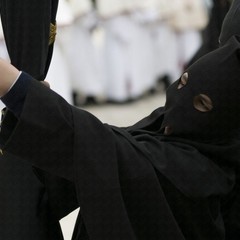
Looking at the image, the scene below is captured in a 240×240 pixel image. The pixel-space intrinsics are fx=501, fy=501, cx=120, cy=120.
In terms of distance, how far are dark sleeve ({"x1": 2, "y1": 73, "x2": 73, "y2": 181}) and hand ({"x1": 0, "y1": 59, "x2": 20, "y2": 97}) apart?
0.02 meters

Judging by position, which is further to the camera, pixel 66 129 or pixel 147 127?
pixel 147 127

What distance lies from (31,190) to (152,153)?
26 centimetres

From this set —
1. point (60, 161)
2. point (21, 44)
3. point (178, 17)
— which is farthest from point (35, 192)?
point (178, 17)

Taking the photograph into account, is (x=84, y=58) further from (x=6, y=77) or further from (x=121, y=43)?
(x=6, y=77)

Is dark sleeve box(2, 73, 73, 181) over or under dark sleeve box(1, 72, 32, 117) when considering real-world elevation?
under

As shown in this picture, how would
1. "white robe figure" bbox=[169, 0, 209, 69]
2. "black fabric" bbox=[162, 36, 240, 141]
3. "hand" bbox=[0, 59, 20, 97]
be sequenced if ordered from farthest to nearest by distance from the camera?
"white robe figure" bbox=[169, 0, 209, 69] → "black fabric" bbox=[162, 36, 240, 141] → "hand" bbox=[0, 59, 20, 97]

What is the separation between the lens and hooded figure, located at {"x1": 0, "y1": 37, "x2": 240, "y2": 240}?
818mm

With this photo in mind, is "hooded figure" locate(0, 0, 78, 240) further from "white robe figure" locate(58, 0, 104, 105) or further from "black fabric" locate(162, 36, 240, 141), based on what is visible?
"white robe figure" locate(58, 0, 104, 105)

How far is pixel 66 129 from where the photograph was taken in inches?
32.5

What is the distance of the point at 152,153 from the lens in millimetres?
924

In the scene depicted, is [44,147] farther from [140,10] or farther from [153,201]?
[140,10]

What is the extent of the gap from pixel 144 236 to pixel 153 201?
77 millimetres

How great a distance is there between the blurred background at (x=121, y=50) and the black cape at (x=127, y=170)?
9.11 feet

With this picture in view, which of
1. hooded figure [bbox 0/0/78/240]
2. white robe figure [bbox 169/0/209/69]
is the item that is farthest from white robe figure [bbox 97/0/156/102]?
hooded figure [bbox 0/0/78/240]
